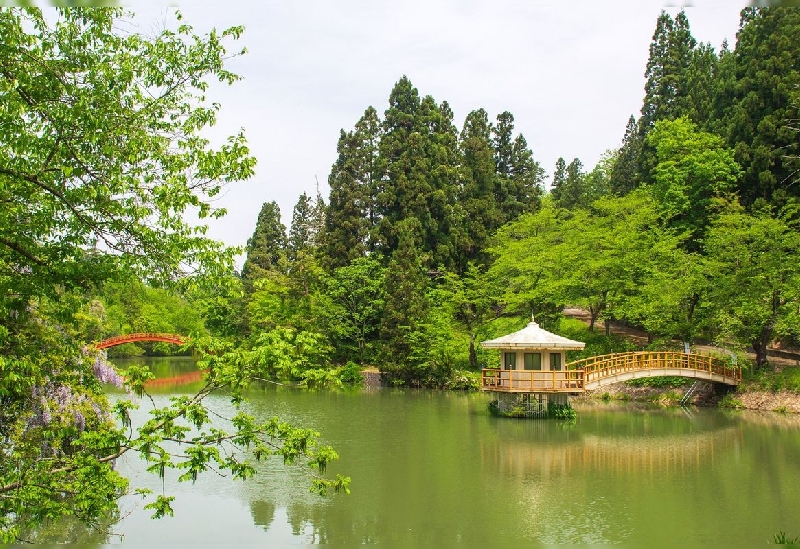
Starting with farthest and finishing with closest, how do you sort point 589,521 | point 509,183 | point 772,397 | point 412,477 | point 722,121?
point 509,183, point 722,121, point 772,397, point 412,477, point 589,521

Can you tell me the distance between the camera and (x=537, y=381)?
22.6 metres

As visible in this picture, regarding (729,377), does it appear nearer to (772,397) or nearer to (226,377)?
(772,397)

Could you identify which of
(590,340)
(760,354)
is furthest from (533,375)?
(590,340)

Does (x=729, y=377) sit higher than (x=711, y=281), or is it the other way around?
(x=711, y=281)

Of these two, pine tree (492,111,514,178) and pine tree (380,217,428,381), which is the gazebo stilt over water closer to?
pine tree (380,217,428,381)

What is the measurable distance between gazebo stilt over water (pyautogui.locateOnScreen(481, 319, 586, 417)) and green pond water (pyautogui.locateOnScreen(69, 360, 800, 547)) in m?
1.04

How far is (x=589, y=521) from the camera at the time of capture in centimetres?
1101

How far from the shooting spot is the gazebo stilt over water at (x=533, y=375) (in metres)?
22.3

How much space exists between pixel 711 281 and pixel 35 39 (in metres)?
25.1

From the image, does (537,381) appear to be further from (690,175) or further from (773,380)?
(690,175)

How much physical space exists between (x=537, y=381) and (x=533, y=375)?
0.85 ft

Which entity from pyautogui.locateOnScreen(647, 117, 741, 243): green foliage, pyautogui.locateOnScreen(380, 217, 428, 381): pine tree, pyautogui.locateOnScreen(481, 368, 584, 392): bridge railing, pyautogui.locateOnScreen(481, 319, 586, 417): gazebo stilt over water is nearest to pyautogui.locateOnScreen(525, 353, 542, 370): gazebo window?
pyautogui.locateOnScreen(481, 319, 586, 417): gazebo stilt over water

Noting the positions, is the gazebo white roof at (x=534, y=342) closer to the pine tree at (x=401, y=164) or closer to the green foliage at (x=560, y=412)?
the green foliage at (x=560, y=412)

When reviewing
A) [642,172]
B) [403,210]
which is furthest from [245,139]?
[642,172]
